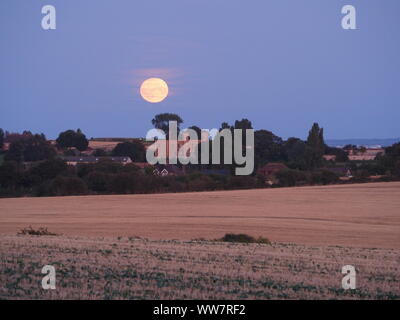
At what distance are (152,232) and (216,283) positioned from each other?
642 inches

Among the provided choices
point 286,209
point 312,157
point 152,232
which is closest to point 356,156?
point 312,157

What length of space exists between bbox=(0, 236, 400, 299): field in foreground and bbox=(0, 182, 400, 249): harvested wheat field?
29.0ft

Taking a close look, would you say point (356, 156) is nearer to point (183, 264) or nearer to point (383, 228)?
point (383, 228)

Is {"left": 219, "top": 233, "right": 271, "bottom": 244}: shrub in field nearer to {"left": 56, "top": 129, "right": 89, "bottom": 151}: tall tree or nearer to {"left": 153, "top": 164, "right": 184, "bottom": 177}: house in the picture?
{"left": 153, "top": 164, "right": 184, "bottom": 177}: house

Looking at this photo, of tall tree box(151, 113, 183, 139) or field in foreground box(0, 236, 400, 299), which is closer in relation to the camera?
field in foreground box(0, 236, 400, 299)

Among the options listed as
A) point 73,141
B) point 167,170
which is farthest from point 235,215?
point 73,141

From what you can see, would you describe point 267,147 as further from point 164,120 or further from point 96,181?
point 96,181

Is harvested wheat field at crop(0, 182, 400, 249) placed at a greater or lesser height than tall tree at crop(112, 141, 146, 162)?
lesser

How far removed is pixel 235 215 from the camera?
35281 mm

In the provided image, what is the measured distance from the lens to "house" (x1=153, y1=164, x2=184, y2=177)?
6158 centimetres

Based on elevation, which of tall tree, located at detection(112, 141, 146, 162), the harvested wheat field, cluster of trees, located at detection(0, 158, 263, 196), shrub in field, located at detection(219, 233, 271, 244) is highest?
tall tree, located at detection(112, 141, 146, 162)

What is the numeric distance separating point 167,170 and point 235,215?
98.6 ft

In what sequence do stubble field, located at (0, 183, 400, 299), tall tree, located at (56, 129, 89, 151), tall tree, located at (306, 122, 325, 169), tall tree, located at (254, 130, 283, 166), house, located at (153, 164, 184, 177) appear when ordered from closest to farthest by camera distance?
1. stubble field, located at (0, 183, 400, 299)
2. house, located at (153, 164, 184, 177)
3. tall tree, located at (306, 122, 325, 169)
4. tall tree, located at (254, 130, 283, 166)
5. tall tree, located at (56, 129, 89, 151)

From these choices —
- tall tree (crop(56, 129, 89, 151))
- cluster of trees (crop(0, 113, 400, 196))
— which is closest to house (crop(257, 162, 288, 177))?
cluster of trees (crop(0, 113, 400, 196))
